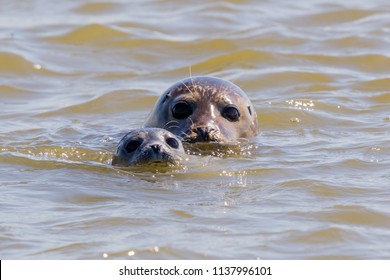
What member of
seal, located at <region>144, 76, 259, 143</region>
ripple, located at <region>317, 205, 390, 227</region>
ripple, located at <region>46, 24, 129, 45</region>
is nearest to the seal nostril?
seal, located at <region>144, 76, 259, 143</region>

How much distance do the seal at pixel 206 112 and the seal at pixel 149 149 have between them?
53 cm

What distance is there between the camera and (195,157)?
7.72 metres

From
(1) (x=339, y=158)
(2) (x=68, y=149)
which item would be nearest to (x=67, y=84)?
(2) (x=68, y=149)

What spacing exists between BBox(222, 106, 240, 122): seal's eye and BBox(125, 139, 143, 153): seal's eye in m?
1.15

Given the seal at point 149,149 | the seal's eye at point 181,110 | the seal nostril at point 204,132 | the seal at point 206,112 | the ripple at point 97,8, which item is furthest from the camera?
the ripple at point 97,8

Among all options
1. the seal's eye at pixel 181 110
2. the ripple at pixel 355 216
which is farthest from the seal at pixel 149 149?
the ripple at pixel 355 216

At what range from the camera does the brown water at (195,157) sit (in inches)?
240

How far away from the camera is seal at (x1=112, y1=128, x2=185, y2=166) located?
7367 millimetres

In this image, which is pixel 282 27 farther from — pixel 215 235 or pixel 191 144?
pixel 215 235

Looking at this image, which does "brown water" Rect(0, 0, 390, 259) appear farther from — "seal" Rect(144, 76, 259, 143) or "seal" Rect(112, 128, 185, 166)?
"seal" Rect(144, 76, 259, 143)

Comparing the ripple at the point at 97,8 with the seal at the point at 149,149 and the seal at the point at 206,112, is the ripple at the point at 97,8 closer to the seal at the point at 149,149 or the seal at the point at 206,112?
the seal at the point at 206,112

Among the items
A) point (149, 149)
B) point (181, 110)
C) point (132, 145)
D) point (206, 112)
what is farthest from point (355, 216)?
point (181, 110)
